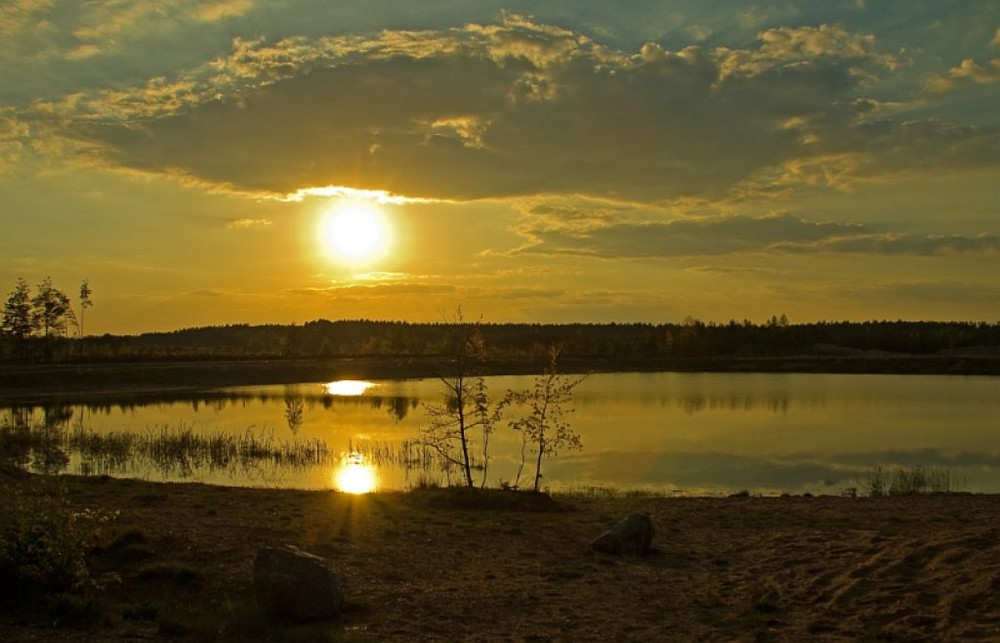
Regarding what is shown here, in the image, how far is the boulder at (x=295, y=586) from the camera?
976cm

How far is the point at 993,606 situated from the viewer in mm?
9805

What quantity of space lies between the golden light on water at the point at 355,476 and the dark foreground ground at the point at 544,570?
6.74m

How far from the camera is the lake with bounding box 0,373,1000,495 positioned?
26953mm

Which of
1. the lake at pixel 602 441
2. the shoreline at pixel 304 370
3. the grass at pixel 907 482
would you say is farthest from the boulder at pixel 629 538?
the shoreline at pixel 304 370

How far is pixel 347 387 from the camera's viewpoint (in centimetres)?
7894

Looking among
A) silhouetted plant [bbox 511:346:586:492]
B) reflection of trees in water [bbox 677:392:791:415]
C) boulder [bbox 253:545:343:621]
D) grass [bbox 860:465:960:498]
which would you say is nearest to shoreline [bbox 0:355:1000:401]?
reflection of trees in water [bbox 677:392:791:415]

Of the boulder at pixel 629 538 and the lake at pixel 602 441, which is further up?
the boulder at pixel 629 538

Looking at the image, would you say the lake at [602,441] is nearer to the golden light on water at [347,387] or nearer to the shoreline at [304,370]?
the golden light on water at [347,387]

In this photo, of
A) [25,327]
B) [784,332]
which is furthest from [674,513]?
[784,332]

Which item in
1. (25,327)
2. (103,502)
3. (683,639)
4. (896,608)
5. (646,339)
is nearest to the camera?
(683,639)

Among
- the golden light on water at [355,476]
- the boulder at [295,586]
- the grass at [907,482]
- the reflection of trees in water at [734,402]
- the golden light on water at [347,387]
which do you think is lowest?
the golden light on water at [355,476]

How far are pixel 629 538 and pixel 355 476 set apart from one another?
15.5 meters

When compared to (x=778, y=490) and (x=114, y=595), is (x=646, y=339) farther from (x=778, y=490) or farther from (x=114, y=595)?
(x=114, y=595)

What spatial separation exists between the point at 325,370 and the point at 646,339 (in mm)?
66702
